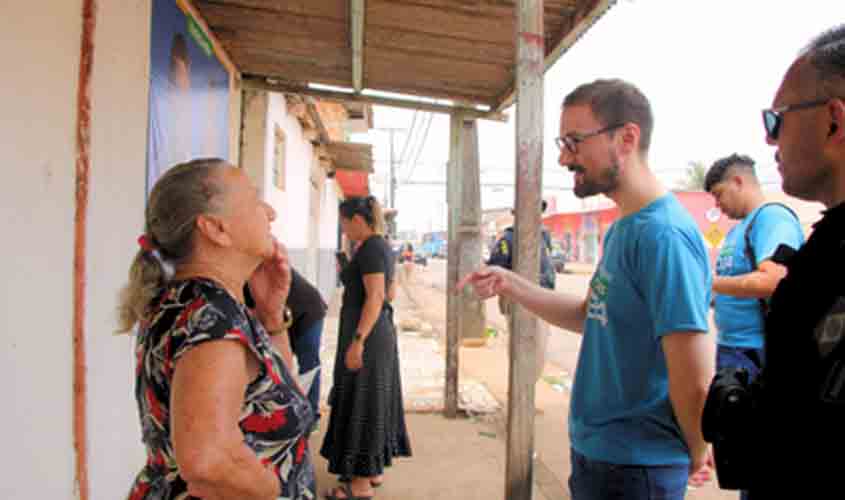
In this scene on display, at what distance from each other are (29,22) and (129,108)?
77 centimetres

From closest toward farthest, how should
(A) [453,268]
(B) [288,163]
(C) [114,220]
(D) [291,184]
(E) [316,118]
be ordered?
(C) [114,220] < (A) [453,268] < (B) [288,163] < (D) [291,184] < (E) [316,118]

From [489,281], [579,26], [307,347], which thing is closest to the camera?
[489,281]

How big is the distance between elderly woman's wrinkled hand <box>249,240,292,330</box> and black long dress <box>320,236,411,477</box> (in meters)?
1.46

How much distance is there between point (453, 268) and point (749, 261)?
2771 mm

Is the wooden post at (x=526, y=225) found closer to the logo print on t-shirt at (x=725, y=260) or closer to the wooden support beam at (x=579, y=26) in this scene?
the wooden support beam at (x=579, y=26)

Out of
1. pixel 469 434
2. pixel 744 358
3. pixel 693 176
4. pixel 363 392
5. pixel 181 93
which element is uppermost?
pixel 693 176

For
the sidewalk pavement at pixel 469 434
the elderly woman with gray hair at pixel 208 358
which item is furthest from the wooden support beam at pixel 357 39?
the sidewalk pavement at pixel 469 434

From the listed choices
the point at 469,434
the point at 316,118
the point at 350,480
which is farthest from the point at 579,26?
the point at 316,118

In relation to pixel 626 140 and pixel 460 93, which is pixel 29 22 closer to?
pixel 626 140

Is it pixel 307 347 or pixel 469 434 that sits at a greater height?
pixel 307 347

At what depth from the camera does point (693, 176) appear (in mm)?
42000

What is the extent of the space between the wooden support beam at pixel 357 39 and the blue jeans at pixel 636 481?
2741mm

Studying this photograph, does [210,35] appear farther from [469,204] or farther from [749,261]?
[749,261]

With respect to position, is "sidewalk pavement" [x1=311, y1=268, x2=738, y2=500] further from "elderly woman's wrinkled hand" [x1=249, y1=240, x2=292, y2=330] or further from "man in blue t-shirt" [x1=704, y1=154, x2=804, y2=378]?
"elderly woman's wrinkled hand" [x1=249, y1=240, x2=292, y2=330]
